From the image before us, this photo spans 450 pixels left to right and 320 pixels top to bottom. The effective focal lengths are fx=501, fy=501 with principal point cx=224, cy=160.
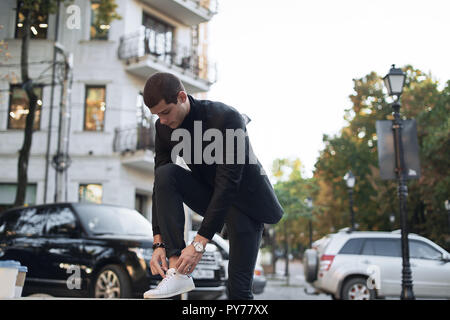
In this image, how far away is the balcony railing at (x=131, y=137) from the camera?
58.0 feet

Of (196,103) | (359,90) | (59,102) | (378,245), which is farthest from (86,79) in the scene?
(359,90)

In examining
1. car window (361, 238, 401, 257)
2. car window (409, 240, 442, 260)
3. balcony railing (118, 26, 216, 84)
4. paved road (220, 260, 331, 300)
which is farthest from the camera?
balcony railing (118, 26, 216, 84)

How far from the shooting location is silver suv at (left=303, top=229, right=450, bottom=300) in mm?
11172

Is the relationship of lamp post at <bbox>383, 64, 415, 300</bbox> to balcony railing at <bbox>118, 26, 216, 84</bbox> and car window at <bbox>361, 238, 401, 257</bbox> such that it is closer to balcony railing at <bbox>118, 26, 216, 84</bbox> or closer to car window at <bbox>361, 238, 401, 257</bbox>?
car window at <bbox>361, 238, 401, 257</bbox>

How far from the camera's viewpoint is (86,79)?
58.9ft

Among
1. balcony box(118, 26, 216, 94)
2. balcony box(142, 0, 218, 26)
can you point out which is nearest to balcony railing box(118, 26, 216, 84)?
balcony box(118, 26, 216, 94)

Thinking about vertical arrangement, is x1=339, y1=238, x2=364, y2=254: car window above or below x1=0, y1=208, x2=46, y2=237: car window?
below

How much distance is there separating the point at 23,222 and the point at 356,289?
24.1 feet

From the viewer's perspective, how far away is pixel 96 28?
58.8 ft

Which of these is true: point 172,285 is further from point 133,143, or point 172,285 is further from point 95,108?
point 95,108

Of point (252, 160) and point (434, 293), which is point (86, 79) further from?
point (252, 160)

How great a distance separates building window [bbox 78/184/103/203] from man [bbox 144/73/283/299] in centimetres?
1500

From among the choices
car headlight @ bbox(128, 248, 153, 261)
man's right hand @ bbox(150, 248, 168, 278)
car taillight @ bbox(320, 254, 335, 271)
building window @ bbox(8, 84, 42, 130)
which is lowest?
car taillight @ bbox(320, 254, 335, 271)

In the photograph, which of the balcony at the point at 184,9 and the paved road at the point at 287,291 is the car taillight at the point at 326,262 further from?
the balcony at the point at 184,9
